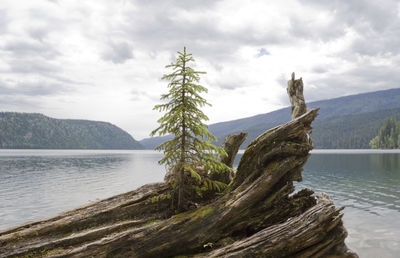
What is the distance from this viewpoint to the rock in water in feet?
50.4

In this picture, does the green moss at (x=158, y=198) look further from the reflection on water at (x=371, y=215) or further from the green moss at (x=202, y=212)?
the reflection on water at (x=371, y=215)

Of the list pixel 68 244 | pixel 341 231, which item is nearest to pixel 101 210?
pixel 68 244

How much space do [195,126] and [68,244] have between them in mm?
8022

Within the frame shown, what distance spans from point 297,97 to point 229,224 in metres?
7.89

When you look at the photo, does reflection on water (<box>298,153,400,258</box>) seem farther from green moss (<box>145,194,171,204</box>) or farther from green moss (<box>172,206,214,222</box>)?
green moss (<box>145,194,171,204</box>)

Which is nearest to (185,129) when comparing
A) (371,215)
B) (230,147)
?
(230,147)

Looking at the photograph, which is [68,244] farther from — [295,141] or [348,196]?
[348,196]

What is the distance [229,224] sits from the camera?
1329 centimetres

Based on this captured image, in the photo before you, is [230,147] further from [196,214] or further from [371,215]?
[371,215]

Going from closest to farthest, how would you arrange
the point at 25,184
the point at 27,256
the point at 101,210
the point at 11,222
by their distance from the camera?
the point at 27,256, the point at 101,210, the point at 11,222, the point at 25,184

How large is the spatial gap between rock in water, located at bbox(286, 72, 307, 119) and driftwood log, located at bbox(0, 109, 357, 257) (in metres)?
1.69

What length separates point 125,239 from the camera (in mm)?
12734

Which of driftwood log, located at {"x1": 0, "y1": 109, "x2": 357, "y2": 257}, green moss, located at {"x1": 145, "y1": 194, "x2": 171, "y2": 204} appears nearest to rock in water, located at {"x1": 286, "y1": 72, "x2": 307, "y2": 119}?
driftwood log, located at {"x1": 0, "y1": 109, "x2": 357, "y2": 257}

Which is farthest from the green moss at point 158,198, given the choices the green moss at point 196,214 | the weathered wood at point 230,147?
the weathered wood at point 230,147
